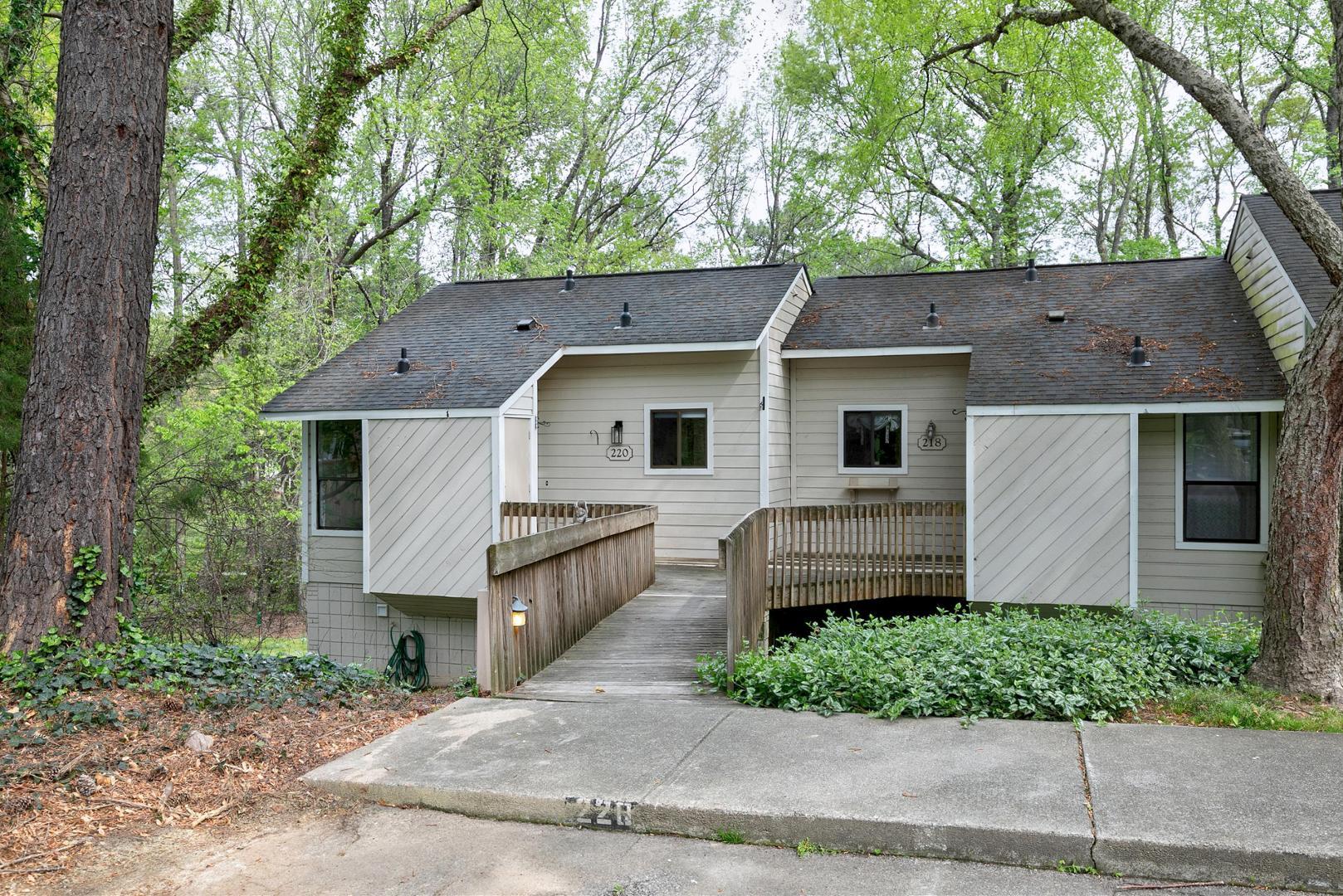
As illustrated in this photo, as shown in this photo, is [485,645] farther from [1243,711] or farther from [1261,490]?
[1261,490]

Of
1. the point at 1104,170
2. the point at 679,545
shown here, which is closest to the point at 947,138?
the point at 1104,170

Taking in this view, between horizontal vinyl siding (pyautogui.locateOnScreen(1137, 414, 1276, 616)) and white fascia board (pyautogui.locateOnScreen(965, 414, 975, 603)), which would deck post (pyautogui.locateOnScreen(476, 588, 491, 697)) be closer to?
white fascia board (pyautogui.locateOnScreen(965, 414, 975, 603))

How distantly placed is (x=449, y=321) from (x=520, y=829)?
10.6 m

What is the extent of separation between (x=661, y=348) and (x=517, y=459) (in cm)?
236

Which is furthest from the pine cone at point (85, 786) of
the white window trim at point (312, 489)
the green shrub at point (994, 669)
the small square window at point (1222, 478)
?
the small square window at point (1222, 478)

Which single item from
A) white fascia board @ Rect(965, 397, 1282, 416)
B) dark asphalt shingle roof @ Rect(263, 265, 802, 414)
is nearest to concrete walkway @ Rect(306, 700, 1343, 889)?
white fascia board @ Rect(965, 397, 1282, 416)

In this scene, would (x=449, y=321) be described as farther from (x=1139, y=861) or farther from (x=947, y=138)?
(x=947, y=138)

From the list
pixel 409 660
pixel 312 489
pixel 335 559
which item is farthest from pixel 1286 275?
pixel 312 489

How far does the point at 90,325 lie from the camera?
21.9 feet

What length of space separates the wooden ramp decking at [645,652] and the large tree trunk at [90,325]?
10.4ft

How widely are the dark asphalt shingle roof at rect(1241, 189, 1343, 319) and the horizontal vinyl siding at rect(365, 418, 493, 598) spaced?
335 inches

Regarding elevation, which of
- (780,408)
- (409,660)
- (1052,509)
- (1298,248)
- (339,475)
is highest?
(1298,248)

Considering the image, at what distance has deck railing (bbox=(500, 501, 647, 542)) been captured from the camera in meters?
10.4

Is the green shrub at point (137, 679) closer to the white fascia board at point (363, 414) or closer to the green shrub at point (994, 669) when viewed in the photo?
the green shrub at point (994, 669)
